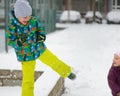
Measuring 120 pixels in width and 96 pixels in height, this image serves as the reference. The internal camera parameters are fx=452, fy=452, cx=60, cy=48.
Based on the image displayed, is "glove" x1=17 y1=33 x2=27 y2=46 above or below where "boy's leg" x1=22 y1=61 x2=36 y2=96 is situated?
above

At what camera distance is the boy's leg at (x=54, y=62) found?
18.7 feet

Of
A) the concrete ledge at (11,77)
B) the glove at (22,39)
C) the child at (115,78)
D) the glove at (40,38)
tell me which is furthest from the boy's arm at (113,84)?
the concrete ledge at (11,77)

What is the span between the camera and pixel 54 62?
18.9 feet

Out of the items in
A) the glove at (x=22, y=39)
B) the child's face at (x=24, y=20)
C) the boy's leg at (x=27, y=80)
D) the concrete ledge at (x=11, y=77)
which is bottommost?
the concrete ledge at (x=11, y=77)

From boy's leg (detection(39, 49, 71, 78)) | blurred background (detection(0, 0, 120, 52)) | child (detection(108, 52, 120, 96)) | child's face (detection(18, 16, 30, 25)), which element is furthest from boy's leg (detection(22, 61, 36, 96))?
blurred background (detection(0, 0, 120, 52))

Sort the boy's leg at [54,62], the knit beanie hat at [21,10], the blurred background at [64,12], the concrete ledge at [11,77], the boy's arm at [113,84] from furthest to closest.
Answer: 1. the blurred background at [64,12]
2. the concrete ledge at [11,77]
3. the boy's leg at [54,62]
4. the knit beanie hat at [21,10]
5. the boy's arm at [113,84]

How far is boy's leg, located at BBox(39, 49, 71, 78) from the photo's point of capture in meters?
5.69

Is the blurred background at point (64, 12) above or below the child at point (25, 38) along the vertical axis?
below

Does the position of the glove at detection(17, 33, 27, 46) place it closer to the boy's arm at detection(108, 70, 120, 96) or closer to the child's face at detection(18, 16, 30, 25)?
the child's face at detection(18, 16, 30, 25)

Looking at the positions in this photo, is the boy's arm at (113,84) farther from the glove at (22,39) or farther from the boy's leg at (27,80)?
the glove at (22,39)

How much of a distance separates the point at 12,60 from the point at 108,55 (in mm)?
4020

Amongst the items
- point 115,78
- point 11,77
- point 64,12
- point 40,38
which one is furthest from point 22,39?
point 64,12

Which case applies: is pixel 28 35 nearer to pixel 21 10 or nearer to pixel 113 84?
pixel 21 10

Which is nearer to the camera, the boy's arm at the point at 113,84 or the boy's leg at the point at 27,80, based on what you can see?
the boy's arm at the point at 113,84
